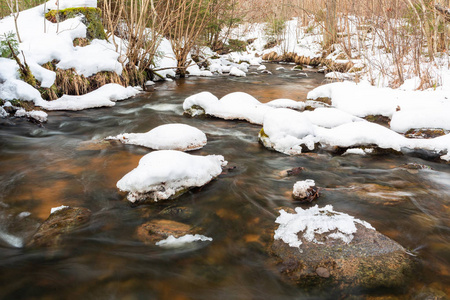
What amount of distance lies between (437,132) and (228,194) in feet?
11.1

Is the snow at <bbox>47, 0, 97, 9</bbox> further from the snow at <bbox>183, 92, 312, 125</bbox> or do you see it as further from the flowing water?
the snow at <bbox>183, 92, 312, 125</bbox>

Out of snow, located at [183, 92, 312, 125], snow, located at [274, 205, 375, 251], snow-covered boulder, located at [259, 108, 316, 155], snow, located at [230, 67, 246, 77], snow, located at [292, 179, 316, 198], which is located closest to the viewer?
snow, located at [274, 205, 375, 251]

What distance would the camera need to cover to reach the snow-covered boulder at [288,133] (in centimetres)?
363

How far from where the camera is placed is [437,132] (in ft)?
13.0

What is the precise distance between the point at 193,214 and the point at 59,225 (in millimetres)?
1011

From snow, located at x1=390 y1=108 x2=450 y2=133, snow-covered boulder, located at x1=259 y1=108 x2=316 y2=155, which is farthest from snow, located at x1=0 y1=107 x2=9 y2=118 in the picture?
snow, located at x1=390 y1=108 x2=450 y2=133

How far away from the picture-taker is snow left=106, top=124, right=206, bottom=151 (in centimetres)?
350

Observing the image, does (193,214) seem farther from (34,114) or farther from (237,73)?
(237,73)

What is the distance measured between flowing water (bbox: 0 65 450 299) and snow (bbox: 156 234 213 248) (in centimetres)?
5

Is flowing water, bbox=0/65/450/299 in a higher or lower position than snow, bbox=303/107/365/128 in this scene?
lower

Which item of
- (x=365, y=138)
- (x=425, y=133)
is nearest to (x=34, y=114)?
(x=365, y=138)

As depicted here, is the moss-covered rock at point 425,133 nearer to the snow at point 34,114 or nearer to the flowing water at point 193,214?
the flowing water at point 193,214

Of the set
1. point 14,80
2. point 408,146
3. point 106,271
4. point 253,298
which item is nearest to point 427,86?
point 408,146

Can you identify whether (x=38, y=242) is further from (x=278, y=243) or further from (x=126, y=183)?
(x=278, y=243)
